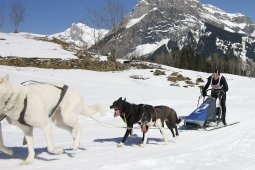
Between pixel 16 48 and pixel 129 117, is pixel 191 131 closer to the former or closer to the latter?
pixel 129 117

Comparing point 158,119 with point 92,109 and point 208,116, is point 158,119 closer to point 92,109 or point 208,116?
point 92,109

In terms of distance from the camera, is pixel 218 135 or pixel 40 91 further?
pixel 218 135

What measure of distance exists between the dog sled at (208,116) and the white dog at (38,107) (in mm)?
4974

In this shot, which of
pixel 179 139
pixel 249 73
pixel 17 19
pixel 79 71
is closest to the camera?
pixel 179 139

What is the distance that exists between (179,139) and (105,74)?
2130 cm

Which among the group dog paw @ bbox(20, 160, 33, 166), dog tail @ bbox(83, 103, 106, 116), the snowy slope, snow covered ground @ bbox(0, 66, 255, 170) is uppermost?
the snowy slope

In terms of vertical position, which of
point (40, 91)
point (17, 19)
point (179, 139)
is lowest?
point (179, 139)

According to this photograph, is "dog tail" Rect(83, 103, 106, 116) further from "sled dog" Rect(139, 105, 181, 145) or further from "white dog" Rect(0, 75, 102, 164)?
"sled dog" Rect(139, 105, 181, 145)

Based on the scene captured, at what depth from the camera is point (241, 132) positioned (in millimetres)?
10727

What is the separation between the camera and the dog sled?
11356 mm

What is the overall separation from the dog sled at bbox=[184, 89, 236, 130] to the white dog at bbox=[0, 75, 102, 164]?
4974 mm

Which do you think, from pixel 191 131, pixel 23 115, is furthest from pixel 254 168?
pixel 191 131

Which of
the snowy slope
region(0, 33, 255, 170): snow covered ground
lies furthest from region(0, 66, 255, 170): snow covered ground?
the snowy slope

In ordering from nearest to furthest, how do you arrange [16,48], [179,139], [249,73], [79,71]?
[179,139] → [79,71] → [16,48] → [249,73]
